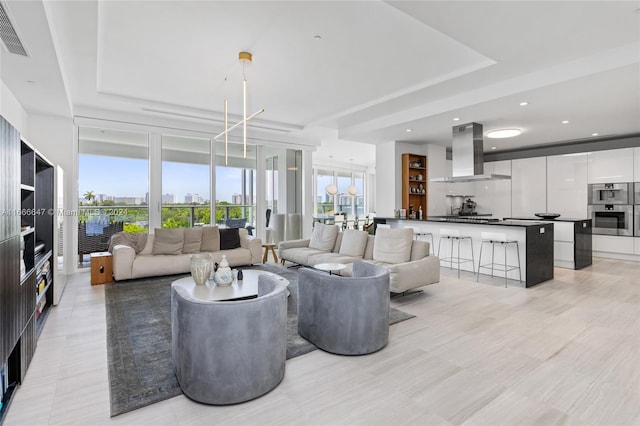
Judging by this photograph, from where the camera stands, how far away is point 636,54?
11.3ft

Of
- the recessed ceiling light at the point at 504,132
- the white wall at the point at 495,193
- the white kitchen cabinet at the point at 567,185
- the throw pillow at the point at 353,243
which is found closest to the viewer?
the throw pillow at the point at 353,243

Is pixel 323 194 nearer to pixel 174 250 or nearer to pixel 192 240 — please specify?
pixel 192 240

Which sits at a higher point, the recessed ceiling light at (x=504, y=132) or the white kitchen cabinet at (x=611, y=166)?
the recessed ceiling light at (x=504, y=132)

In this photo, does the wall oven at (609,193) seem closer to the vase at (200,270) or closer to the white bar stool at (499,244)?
the white bar stool at (499,244)

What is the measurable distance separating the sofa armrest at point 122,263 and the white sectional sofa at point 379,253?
2.53 m

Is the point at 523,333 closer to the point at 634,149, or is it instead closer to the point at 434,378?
the point at 434,378

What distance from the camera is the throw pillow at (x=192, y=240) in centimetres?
595

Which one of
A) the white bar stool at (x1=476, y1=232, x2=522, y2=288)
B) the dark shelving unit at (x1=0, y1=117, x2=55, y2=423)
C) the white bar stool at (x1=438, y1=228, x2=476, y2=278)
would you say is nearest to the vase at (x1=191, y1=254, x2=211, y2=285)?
the dark shelving unit at (x1=0, y1=117, x2=55, y2=423)

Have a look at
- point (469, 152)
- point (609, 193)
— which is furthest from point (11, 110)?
point (609, 193)

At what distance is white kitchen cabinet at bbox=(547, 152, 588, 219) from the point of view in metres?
7.52

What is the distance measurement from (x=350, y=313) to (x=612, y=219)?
7.51 meters

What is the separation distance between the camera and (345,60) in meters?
3.96

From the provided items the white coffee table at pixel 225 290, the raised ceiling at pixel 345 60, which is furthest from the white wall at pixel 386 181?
the white coffee table at pixel 225 290

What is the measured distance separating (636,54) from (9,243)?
572 cm
